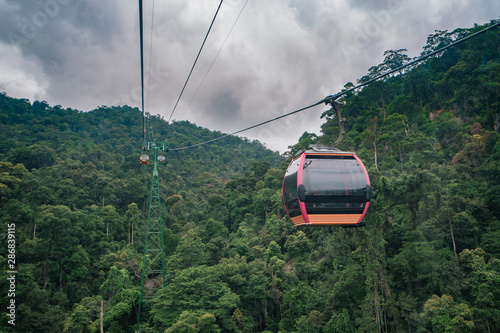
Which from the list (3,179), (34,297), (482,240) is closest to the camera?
(482,240)

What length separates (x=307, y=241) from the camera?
2186 cm

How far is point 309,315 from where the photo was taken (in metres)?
17.0

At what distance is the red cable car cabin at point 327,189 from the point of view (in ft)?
21.6

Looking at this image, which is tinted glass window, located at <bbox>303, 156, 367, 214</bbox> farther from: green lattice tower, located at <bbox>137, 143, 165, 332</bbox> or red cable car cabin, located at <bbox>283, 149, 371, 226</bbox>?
green lattice tower, located at <bbox>137, 143, 165, 332</bbox>

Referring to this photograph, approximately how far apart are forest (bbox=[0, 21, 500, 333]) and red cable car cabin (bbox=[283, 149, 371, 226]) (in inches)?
399

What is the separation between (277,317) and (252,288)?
265cm

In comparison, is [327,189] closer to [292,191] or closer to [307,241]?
[292,191]

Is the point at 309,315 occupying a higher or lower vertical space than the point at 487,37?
lower

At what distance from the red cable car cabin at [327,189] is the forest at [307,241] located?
399 inches

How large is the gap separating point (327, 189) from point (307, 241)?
52.9 ft

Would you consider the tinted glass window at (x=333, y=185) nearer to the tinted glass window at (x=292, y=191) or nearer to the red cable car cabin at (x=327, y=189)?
the red cable car cabin at (x=327, y=189)

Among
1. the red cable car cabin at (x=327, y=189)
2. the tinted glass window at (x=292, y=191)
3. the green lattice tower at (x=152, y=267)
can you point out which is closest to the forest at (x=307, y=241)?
the green lattice tower at (x=152, y=267)

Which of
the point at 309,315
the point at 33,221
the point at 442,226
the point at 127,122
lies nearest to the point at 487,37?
the point at 442,226

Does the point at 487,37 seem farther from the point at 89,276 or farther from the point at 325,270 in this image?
the point at 89,276
